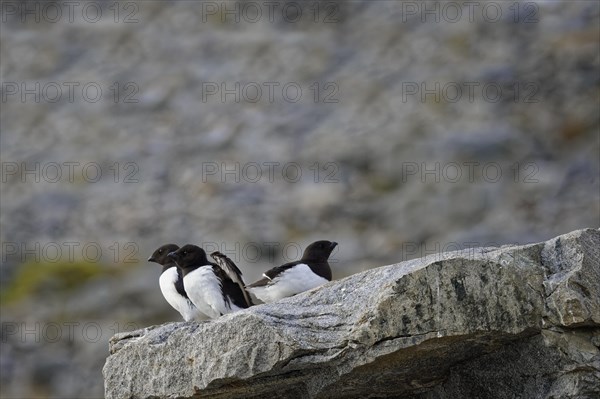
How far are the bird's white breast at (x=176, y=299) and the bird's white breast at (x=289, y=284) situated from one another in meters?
0.83

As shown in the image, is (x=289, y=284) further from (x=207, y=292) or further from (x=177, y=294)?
(x=177, y=294)

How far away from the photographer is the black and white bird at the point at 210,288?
35.0 ft

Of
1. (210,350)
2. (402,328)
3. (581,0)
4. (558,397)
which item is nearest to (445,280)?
(402,328)

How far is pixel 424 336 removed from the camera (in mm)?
8289

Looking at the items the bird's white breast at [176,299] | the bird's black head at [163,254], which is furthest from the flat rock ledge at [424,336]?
the bird's black head at [163,254]

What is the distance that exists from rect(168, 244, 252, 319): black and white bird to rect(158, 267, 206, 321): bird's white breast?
425 mm

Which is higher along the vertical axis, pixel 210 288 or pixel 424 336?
pixel 210 288

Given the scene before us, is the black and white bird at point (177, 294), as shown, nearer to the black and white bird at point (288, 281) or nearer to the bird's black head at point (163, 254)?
the bird's black head at point (163, 254)

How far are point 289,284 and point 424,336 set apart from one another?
97.0 inches

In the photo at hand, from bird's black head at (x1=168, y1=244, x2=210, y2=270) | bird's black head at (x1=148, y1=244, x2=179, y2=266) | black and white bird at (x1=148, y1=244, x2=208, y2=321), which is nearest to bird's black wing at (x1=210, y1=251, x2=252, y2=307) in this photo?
bird's black head at (x1=168, y1=244, x2=210, y2=270)

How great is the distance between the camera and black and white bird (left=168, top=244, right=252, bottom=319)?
35.0ft

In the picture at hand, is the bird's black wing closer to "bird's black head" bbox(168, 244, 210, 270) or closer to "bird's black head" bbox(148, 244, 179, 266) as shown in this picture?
"bird's black head" bbox(168, 244, 210, 270)

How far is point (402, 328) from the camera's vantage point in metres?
8.30

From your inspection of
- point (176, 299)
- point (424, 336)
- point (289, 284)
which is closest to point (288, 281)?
point (289, 284)
